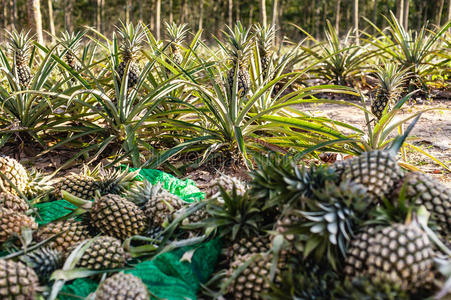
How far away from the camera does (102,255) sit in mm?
1693

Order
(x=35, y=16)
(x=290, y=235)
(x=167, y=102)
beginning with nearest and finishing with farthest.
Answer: (x=290, y=235), (x=167, y=102), (x=35, y=16)

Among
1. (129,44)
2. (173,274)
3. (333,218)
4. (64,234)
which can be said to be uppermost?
(129,44)

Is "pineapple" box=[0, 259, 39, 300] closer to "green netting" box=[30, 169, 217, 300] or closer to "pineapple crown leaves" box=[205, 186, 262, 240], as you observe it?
"green netting" box=[30, 169, 217, 300]

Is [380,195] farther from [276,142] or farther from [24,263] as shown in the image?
[276,142]

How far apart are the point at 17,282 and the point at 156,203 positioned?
0.71 m

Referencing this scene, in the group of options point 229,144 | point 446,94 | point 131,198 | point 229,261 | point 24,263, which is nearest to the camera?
point 24,263

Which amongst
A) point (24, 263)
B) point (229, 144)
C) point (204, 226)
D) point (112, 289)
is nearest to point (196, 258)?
point (204, 226)

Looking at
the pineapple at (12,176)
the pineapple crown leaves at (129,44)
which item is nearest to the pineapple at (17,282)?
the pineapple at (12,176)

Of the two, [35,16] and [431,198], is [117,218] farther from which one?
[35,16]

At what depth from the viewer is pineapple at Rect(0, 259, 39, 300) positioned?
142cm

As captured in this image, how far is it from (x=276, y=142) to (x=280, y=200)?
1.68 meters

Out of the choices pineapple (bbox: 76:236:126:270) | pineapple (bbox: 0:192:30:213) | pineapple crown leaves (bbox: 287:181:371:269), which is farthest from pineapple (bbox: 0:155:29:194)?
pineapple crown leaves (bbox: 287:181:371:269)

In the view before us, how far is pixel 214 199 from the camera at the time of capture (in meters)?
1.80

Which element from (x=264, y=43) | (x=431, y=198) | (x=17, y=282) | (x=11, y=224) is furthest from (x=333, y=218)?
(x=264, y=43)
